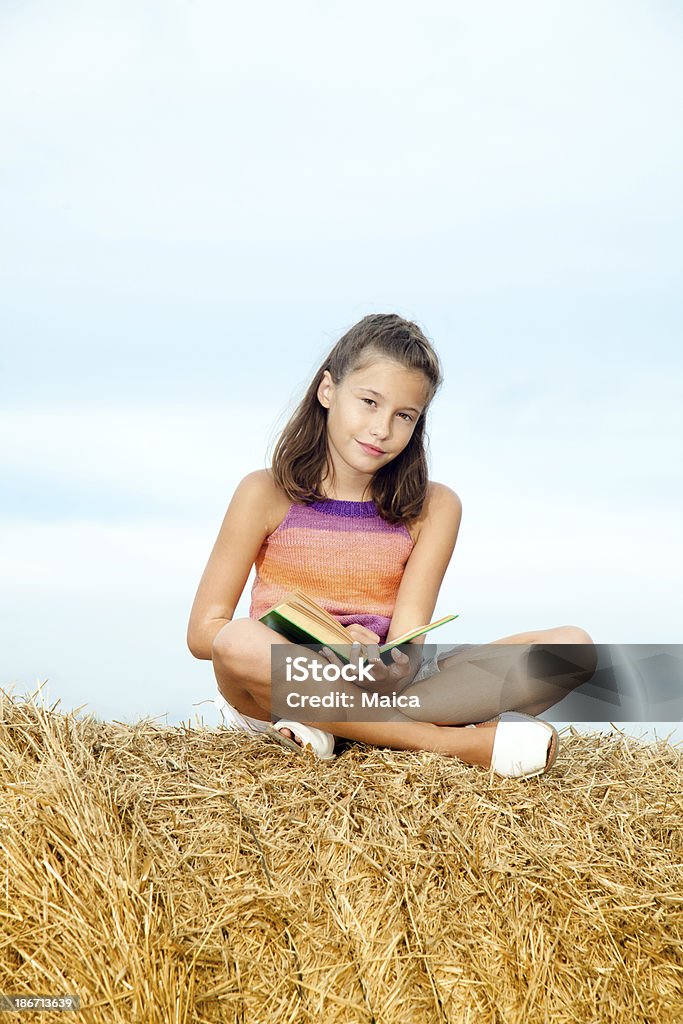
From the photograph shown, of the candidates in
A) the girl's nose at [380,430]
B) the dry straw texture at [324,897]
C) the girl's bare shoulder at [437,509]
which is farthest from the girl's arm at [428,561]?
the dry straw texture at [324,897]

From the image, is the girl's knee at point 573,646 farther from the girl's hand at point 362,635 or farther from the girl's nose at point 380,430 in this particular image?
the girl's nose at point 380,430

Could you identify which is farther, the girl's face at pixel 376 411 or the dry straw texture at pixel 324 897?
the girl's face at pixel 376 411

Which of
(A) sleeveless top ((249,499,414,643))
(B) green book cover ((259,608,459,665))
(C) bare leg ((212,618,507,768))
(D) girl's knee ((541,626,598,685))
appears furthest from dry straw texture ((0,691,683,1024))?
(A) sleeveless top ((249,499,414,643))

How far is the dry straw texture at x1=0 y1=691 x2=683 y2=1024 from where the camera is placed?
197 centimetres

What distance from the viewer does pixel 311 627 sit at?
2.33 m

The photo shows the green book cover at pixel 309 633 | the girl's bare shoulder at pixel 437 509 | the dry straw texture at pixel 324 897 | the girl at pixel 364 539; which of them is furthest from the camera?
the girl's bare shoulder at pixel 437 509

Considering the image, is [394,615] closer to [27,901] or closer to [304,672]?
[304,672]

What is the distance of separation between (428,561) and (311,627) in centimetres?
70

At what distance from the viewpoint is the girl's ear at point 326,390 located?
2963 millimetres

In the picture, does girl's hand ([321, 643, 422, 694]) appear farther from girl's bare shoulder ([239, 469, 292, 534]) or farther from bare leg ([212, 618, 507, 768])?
girl's bare shoulder ([239, 469, 292, 534])

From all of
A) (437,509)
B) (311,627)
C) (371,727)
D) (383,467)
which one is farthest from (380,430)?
(371,727)

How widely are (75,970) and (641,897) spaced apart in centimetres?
114

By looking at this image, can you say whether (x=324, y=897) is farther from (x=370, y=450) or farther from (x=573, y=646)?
(x=370, y=450)

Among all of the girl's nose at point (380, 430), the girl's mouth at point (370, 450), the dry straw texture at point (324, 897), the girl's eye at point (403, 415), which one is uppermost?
the girl's eye at point (403, 415)
